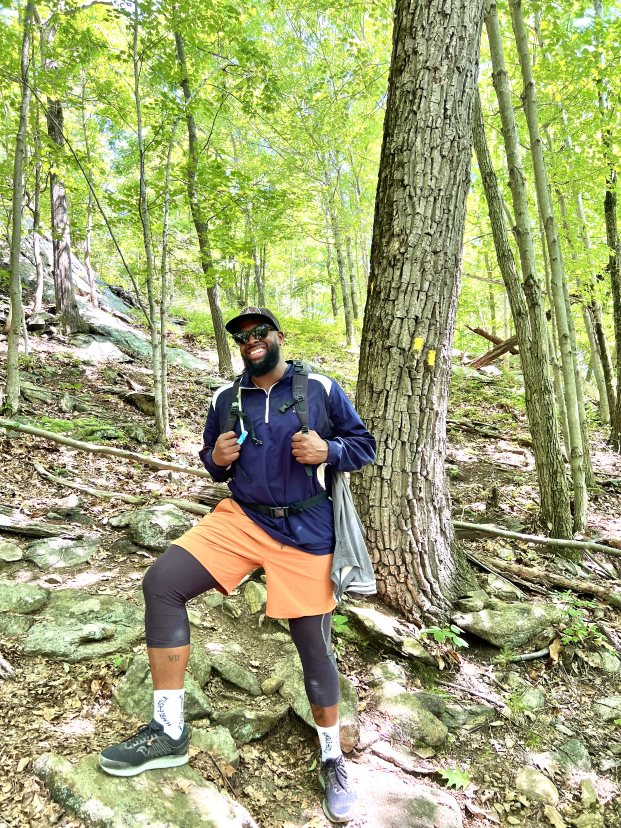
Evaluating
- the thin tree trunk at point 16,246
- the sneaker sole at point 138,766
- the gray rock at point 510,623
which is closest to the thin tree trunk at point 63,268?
the thin tree trunk at point 16,246

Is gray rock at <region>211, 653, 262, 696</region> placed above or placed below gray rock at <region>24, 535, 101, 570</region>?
below

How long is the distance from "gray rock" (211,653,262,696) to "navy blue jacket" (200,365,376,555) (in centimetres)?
133

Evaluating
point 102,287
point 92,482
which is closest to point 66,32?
point 92,482

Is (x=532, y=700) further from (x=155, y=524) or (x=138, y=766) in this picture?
(x=155, y=524)

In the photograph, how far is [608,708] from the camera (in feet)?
12.0

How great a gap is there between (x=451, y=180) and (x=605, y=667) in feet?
13.9

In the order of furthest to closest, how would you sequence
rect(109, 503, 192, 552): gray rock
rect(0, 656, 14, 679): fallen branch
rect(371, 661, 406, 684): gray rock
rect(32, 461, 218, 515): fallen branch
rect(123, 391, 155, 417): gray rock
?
rect(123, 391, 155, 417): gray rock, rect(32, 461, 218, 515): fallen branch, rect(109, 503, 192, 552): gray rock, rect(371, 661, 406, 684): gray rock, rect(0, 656, 14, 679): fallen branch

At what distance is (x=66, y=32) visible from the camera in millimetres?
7004

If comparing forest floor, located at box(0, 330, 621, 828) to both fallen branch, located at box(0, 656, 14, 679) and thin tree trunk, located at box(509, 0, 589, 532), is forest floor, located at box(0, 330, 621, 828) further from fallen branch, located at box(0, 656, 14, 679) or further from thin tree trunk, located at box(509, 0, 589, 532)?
thin tree trunk, located at box(509, 0, 589, 532)

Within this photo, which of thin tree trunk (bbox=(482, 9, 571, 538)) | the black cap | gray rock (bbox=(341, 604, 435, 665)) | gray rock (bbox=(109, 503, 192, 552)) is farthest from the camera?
thin tree trunk (bbox=(482, 9, 571, 538))

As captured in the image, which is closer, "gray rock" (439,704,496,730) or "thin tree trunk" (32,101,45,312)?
"gray rock" (439,704,496,730)

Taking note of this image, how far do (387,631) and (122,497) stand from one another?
347cm

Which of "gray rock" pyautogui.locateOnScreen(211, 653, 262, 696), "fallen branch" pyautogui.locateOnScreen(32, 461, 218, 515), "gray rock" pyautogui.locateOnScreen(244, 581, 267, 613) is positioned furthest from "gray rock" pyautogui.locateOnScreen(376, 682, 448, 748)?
"fallen branch" pyautogui.locateOnScreen(32, 461, 218, 515)

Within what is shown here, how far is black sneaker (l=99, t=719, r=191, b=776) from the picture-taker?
2.25m
